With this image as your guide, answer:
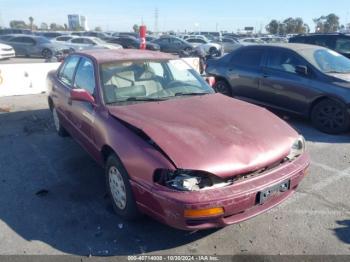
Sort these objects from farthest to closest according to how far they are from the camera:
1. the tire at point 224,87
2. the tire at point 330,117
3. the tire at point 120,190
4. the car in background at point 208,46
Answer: the car in background at point 208,46 < the tire at point 224,87 < the tire at point 330,117 < the tire at point 120,190

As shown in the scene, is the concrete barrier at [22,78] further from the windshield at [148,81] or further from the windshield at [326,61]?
the windshield at [148,81]

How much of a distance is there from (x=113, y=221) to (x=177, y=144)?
1.16m

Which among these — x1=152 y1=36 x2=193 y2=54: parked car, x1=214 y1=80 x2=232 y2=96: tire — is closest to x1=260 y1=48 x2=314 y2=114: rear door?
x1=214 y1=80 x2=232 y2=96: tire

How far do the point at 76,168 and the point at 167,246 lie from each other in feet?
7.03

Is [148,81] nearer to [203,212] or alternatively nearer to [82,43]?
[203,212]

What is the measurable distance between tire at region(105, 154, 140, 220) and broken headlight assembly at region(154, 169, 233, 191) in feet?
1.64

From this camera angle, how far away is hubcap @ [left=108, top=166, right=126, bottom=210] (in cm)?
337

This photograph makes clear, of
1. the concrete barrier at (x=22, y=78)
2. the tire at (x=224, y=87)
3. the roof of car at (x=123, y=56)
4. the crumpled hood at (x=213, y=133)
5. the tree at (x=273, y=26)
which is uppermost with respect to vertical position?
the roof of car at (x=123, y=56)

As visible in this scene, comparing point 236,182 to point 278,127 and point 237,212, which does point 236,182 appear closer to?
point 237,212

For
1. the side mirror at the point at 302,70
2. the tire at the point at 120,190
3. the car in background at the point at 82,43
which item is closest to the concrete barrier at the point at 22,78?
the side mirror at the point at 302,70

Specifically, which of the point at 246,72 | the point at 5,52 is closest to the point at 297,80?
the point at 246,72

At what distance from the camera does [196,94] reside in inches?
169

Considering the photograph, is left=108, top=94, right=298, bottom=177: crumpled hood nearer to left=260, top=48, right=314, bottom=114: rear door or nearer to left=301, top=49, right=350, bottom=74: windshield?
left=260, top=48, right=314, bottom=114: rear door

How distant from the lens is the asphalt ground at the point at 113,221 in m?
3.11
